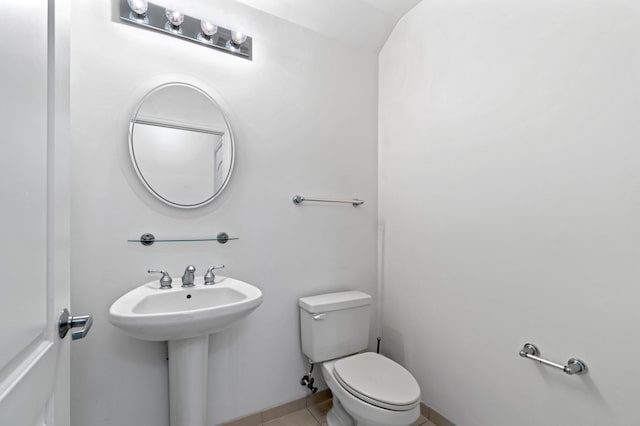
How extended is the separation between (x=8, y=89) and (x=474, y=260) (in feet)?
5.55

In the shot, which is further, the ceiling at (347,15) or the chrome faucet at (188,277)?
the ceiling at (347,15)

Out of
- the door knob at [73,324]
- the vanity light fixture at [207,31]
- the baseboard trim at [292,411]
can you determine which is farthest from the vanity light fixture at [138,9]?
the baseboard trim at [292,411]

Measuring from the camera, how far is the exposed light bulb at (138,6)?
1.32 meters

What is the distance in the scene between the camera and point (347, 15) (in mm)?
1853

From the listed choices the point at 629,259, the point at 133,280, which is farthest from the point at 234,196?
the point at 629,259

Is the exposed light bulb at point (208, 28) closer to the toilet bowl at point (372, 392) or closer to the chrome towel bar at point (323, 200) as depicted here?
the chrome towel bar at point (323, 200)

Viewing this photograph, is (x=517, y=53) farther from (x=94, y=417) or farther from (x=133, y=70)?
(x=94, y=417)

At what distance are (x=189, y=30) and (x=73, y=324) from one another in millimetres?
1405

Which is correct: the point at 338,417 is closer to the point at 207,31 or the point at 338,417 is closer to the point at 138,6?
the point at 207,31

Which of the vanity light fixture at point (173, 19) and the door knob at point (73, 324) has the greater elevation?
the vanity light fixture at point (173, 19)

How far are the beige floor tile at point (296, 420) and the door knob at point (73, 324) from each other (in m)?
1.34

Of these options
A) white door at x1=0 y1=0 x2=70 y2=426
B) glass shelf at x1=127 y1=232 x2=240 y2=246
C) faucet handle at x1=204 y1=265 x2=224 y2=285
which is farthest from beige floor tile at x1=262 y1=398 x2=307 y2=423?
white door at x1=0 y1=0 x2=70 y2=426

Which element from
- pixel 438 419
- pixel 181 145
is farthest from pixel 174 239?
pixel 438 419

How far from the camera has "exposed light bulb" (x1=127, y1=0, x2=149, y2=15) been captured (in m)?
1.32
